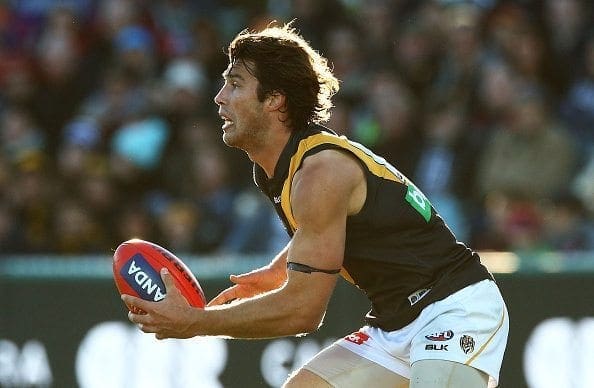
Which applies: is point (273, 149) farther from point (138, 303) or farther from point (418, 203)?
point (138, 303)

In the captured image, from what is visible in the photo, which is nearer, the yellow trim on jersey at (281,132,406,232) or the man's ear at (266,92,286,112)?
the yellow trim on jersey at (281,132,406,232)

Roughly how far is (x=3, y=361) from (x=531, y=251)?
13.4ft

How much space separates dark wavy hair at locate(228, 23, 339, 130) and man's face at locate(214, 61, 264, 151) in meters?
0.04

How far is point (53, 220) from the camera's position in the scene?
37.9ft

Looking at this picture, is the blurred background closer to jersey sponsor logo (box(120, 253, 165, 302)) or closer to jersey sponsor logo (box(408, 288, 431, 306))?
jersey sponsor logo (box(408, 288, 431, 306))

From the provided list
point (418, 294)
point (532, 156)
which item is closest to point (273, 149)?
point (418, 294)

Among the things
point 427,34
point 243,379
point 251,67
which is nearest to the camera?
point 251,67

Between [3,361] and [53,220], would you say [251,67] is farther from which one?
[53,220]

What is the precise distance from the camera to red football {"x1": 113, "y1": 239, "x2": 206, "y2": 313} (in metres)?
5.72

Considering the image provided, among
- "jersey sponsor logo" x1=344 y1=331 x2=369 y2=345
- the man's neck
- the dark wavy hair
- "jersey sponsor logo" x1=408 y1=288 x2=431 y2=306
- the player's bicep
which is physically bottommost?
"jersey sponsor logo" x1=344 y1=331 x2=369 y2=345

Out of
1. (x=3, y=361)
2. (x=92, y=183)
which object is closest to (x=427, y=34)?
(x=92, y=183)

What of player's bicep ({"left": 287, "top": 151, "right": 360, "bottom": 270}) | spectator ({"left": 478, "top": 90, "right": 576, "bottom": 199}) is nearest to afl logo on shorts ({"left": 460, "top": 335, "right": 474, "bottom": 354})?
player's bicep ({"left": 287, "top": 151, "right": 360, "bottom": 270})

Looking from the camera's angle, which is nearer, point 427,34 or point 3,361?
point 3,361

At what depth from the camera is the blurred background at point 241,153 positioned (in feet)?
32.5
